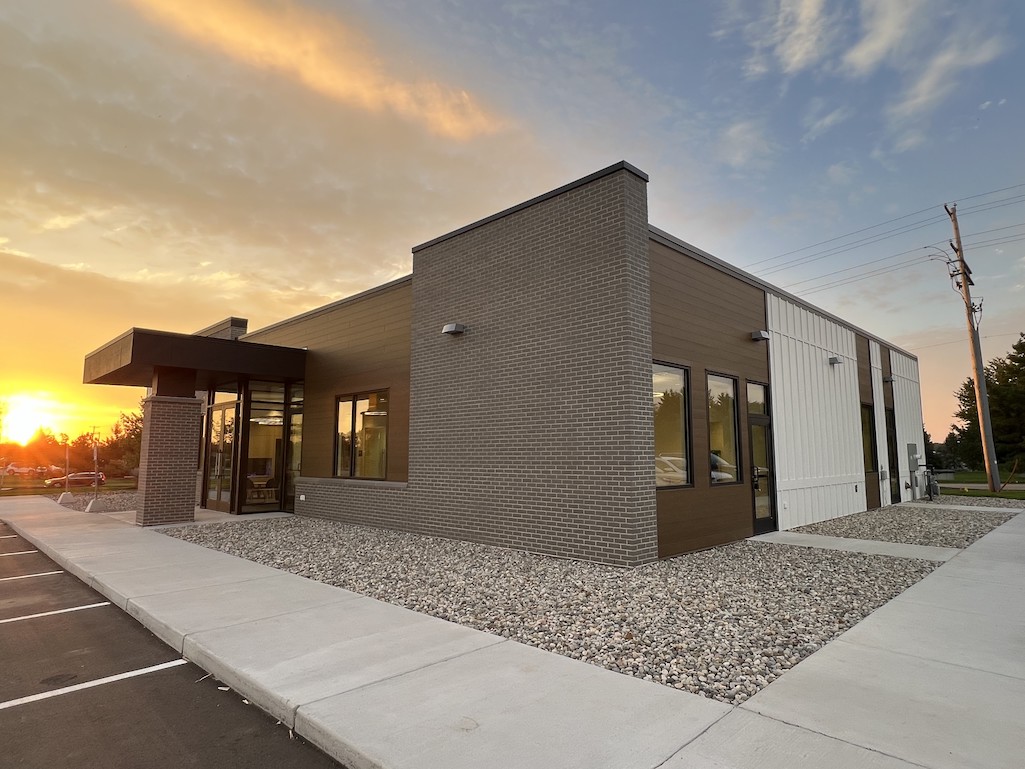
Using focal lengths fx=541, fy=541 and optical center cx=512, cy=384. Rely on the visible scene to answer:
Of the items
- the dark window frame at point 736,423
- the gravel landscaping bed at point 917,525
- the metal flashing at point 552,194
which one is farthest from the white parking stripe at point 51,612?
→ the gravel landscaping bed at point 917,525

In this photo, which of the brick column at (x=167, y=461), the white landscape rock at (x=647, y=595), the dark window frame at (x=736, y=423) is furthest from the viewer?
the brick column at (x=167, y=461)

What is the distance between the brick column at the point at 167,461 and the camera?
12.4 metres

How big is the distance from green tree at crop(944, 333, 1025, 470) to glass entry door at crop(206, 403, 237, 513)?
4252cm

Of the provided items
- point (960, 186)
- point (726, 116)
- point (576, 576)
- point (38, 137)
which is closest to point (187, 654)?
point (576, 576)

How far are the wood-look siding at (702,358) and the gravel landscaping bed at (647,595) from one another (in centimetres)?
→ 51

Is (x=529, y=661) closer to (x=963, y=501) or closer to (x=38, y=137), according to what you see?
(x=38, y=137)

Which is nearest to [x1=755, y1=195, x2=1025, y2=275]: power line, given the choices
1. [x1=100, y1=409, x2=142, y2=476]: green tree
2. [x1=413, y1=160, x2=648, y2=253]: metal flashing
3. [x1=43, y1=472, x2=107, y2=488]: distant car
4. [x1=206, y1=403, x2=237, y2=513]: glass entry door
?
[x1=413, y1=160, x2=648, y2=253]: metal flashing

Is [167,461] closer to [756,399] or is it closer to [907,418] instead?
[756,399]

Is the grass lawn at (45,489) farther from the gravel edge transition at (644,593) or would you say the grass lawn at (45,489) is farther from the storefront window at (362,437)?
the gravel edge transition at (644,593)

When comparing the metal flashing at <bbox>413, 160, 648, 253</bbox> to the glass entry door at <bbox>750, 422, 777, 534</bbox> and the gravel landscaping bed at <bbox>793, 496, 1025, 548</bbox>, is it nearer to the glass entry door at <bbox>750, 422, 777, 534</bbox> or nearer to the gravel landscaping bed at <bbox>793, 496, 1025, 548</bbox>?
the glass entry door at <bbox>750, 422, 777, 534</bbox>

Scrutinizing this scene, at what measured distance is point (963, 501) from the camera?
19.0m

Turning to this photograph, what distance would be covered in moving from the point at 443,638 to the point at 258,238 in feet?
43.0

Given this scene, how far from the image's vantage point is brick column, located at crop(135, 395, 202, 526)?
1245 cm

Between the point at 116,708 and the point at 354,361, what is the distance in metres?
10.3
